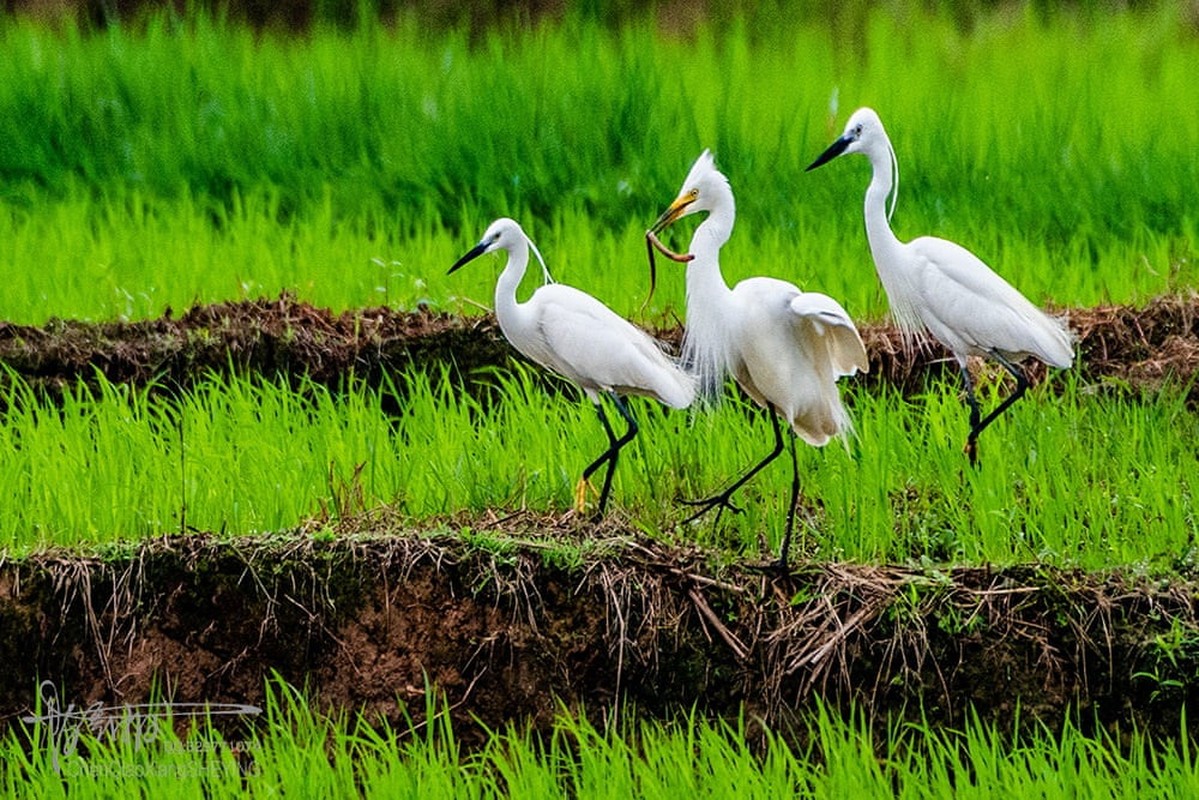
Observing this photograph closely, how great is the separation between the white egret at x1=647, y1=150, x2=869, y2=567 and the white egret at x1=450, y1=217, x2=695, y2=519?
183 mm

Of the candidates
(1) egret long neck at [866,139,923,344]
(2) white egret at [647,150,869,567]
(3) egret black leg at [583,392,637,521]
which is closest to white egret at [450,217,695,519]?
(3) egret black leg at [583,392,637,521]

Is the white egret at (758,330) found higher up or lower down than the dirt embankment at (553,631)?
higher up

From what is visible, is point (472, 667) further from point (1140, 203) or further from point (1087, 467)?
point (1140, 203)

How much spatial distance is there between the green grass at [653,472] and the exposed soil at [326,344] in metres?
0.36

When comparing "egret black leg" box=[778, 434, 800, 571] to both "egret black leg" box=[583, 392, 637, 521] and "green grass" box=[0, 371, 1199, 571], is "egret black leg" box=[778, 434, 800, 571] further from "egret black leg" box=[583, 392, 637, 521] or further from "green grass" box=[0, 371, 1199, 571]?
"egret black leg" box=[583, 392, 637, 521]

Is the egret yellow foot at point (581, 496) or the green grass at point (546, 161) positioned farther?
the green grass at point (546, 161)

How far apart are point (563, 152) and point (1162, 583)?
3534 millimetres

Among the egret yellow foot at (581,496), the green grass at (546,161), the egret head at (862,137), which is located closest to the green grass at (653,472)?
the egret yellow foot at (581,496)

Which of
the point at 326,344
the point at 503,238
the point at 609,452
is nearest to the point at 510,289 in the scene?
the point at 503,238

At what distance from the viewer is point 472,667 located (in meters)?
4.44

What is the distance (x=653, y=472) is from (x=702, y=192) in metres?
0.87

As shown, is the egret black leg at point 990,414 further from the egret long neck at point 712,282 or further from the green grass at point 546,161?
the green grass at point 546,161

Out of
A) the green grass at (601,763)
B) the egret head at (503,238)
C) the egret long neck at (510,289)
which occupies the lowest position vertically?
the green grass at (601,763)

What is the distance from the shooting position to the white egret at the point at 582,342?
15.4 feet
